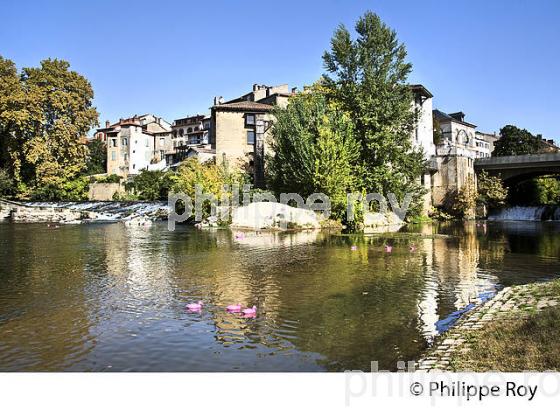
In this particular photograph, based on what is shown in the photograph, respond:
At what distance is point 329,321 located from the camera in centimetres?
846

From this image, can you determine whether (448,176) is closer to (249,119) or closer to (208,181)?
(249,119)

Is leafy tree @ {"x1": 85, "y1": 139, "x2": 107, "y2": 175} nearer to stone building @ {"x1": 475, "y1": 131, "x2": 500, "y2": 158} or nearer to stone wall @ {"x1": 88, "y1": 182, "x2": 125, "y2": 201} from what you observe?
stone wall @ {"x1": 88, "y1": 182, "x2": 125, "y2": 201}

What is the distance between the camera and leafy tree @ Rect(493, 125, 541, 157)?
244 ft

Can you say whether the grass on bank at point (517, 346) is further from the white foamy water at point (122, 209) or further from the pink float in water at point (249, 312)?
the white foamy water at point (122, 209)

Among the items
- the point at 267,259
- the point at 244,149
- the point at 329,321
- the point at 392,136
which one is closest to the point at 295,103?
the point at 392,136

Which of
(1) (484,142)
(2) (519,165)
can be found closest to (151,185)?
(2) (519,165)

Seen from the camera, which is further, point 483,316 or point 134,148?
point 134,148

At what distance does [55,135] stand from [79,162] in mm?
4947

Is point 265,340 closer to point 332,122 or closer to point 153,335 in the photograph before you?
point 153,335

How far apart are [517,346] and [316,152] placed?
2751 centimetres

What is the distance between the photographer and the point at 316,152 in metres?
32.9

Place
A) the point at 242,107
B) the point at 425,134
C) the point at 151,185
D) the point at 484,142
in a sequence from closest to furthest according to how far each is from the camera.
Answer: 1. the point at 242,107
2. the point at 425,134
3. the point at 151,185
4. the point at 484,142

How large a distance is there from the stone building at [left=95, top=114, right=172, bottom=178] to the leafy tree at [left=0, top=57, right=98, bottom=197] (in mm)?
20307

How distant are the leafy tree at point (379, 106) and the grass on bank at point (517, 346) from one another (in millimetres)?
28245
